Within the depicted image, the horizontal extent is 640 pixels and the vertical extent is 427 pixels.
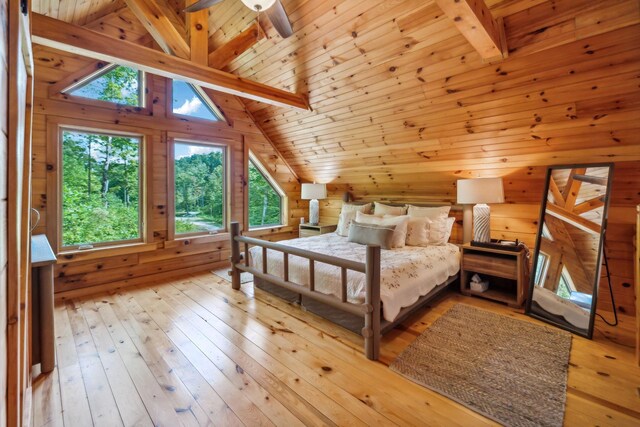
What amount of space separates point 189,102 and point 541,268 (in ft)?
15.1

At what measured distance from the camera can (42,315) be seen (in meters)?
1.88

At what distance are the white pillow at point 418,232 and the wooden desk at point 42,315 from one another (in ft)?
10.3

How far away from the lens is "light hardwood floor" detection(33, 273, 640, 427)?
1.57 meters

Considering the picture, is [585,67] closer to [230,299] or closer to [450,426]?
[450,426]

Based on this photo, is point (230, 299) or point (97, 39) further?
point (230, 299)

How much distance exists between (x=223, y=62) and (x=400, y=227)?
2587 mm

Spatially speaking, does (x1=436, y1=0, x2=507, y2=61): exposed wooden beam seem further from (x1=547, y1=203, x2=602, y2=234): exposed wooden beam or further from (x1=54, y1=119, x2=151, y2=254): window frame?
(x1=54, y1=119, x2=151, y2=254): window frame

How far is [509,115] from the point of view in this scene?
2764mm

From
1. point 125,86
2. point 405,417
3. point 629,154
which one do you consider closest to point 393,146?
point 629,154

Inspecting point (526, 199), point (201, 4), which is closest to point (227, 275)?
point (201, 4)

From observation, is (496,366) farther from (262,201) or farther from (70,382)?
(262,201)

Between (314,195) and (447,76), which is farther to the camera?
(314,195)

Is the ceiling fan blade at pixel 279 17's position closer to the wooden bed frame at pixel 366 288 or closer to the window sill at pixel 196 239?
the wooden bed frame at pixel 366 288

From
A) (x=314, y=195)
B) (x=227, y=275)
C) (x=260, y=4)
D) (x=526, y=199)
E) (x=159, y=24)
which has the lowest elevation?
(x=227, y=275)
